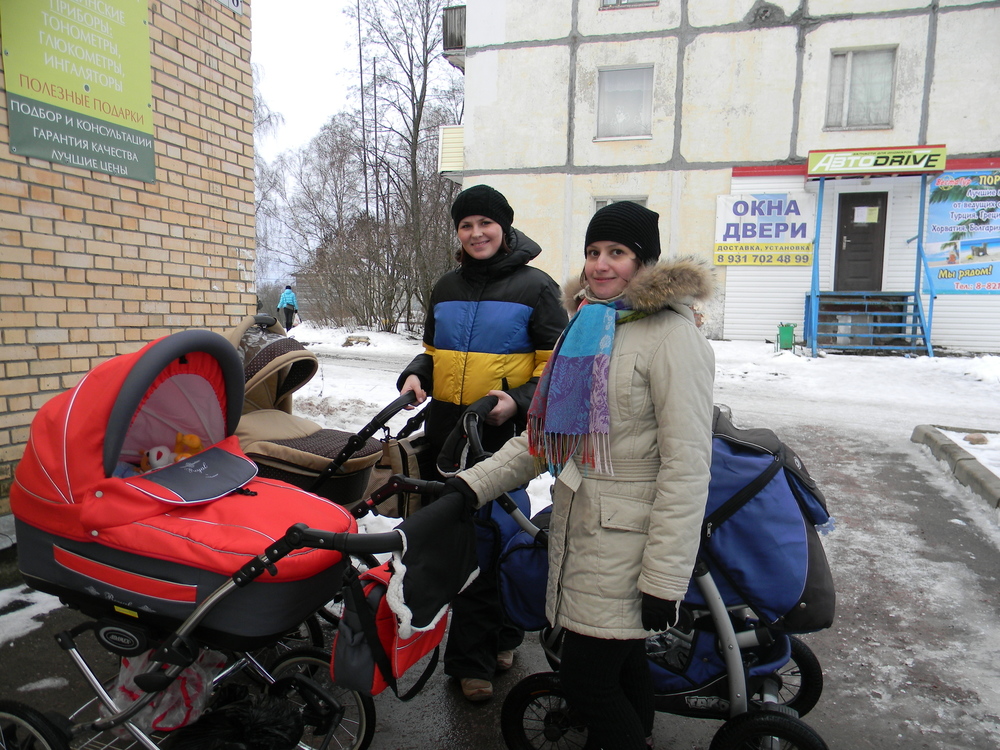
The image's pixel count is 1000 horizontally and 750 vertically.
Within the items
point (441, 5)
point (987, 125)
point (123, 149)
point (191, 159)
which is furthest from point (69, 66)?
point (441, 5)

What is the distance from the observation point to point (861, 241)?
14117 mm

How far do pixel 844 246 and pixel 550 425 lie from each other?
574 inches

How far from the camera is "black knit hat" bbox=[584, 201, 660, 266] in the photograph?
1959 millimetres

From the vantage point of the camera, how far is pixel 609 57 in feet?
49.1

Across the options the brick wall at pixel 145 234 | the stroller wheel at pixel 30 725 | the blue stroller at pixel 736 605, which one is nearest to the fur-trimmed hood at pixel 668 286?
the blue stroller at pixel 736 605

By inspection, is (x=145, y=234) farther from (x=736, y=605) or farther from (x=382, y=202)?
(x=382, y=202)

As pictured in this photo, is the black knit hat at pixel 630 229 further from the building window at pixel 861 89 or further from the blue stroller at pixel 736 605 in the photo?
the building window at pixel 861 89

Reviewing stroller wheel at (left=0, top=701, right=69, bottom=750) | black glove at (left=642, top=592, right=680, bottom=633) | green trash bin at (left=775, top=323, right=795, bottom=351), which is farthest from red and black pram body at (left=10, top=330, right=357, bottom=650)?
green trash bin at (left=775, top=323, right=795, bottom=351)

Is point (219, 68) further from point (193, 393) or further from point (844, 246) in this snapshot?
point (844, 246)

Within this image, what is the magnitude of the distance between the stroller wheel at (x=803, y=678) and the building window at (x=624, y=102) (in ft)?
47.1

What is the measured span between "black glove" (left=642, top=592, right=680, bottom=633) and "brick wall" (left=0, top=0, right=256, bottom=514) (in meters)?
3.46

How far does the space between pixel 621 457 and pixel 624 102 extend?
15.1m

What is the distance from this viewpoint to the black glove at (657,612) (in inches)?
67.2

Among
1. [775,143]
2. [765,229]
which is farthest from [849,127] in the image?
[765,229]
